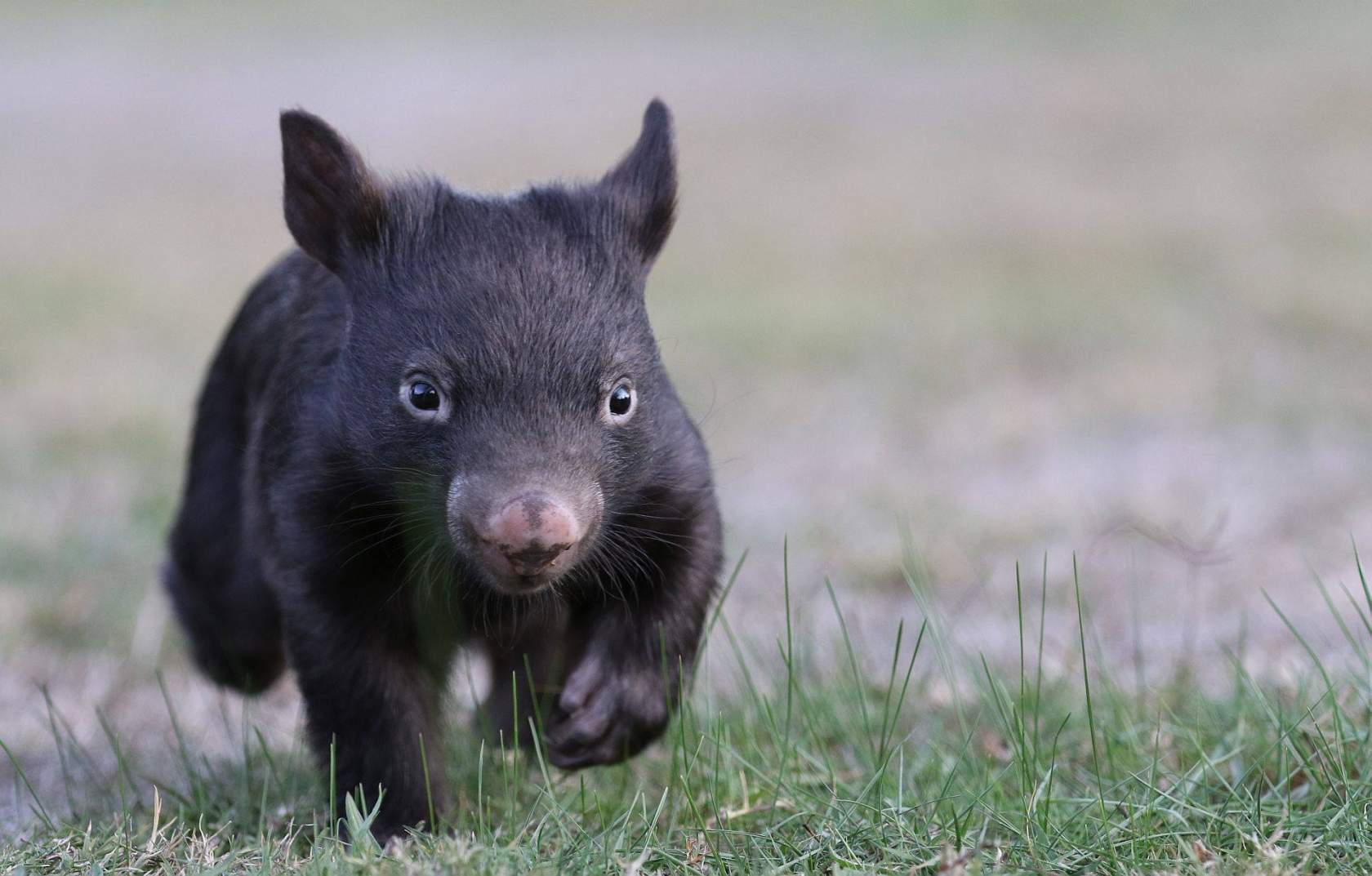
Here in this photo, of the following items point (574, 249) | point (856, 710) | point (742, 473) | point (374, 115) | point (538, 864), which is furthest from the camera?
point (374, 115)

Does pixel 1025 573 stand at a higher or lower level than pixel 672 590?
lower

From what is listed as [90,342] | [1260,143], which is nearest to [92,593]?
[90,342]

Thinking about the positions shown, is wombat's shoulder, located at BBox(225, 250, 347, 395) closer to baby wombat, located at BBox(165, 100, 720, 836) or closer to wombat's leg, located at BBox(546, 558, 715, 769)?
baby wombat, located at BBox(165, 100, 720, 836)

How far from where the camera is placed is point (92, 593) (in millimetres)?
5797

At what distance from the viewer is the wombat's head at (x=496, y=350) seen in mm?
2967

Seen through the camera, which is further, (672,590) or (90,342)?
(90,342)

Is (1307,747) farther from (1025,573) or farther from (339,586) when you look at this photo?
(1025,573)

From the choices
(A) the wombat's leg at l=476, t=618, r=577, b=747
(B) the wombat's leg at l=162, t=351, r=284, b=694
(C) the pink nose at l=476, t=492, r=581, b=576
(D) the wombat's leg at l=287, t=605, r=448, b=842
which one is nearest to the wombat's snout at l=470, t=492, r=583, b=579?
(C) the pink nose at l=476, t=492, r=581, b=576

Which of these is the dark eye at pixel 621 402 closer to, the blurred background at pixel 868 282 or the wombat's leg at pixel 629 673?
the wombat's leg at pixel 629 673

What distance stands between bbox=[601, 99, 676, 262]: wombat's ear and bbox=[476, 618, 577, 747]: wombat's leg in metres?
0.90

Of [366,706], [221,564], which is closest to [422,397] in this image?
[366,706]

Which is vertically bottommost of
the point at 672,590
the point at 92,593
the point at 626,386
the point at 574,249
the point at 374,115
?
the point at 92,593

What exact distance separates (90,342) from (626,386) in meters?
8.10

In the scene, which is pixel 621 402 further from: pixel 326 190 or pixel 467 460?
pixel 326 190
